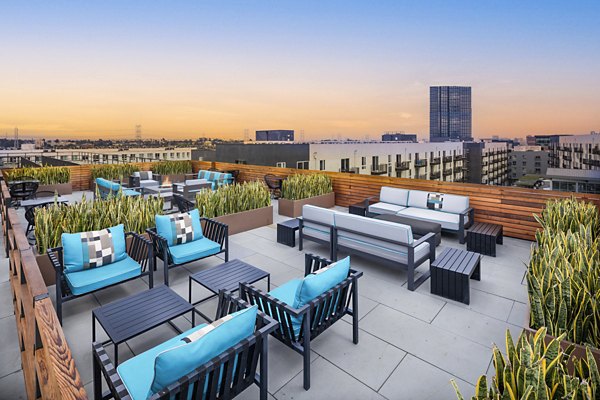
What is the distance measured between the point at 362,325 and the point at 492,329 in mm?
1262

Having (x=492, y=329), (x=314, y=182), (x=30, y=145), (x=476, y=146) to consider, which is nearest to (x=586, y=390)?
(x=492, y=329)

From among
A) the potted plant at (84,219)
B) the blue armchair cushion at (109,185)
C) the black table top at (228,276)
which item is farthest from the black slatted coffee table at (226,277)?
the blue armchair cushion at (109,185)

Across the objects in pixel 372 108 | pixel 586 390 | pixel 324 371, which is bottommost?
pixel 324 371

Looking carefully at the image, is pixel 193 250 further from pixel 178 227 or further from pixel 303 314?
pixel 303 314

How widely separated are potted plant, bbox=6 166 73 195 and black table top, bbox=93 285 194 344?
9.71 meters

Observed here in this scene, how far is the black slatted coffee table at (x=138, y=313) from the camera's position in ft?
8.01

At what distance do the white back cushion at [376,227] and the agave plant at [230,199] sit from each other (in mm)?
2585

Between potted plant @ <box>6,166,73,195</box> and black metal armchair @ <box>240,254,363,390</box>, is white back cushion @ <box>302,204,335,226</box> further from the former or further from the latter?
potted plant @ <box>6,166,73,195</box>

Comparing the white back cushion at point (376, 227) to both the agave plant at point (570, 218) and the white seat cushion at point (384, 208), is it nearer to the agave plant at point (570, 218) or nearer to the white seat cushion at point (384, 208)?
the agave plant at point (570, 218)

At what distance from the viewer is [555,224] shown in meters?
4.34

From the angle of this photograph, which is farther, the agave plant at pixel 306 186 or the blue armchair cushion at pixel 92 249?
the agave plant at pixel 306 186

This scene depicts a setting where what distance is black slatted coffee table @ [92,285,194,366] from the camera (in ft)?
8.01

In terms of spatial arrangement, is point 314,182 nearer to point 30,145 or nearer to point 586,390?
point 586,390

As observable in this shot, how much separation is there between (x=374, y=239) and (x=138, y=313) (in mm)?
2891
